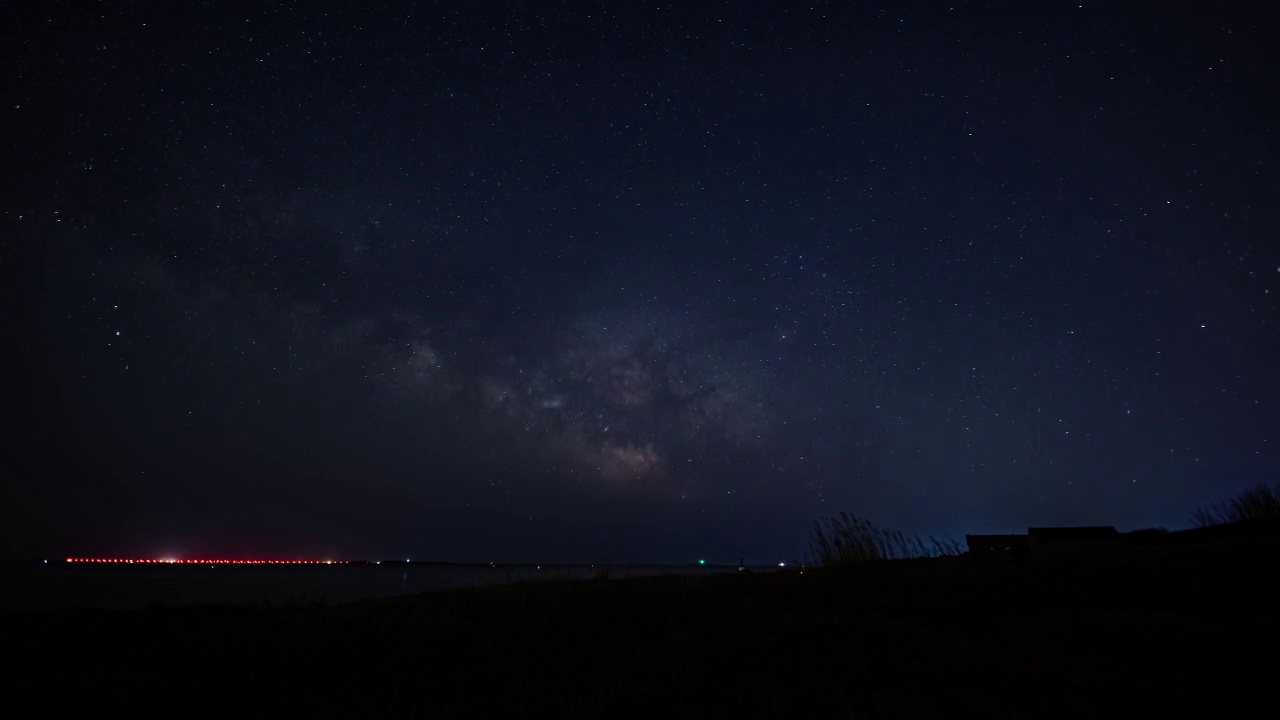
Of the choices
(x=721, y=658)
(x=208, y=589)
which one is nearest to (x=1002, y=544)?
(x=721, y=658)

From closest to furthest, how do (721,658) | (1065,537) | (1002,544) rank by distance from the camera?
(721,658) < (1065,537) < (1002,544)

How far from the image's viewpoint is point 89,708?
4.41 m

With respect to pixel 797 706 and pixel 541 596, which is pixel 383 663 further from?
pixel 541 596

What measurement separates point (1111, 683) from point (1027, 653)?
3.33 feet

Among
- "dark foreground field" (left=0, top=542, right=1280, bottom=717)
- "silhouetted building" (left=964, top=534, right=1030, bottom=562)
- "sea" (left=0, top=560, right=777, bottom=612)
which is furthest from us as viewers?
"silhouetted building" (left=964, top=534, right=1030, bottom=562)

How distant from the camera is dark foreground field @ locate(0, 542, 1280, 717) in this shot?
403 centimetres

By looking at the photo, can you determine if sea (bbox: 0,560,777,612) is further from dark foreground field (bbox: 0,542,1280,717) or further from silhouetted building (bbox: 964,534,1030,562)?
silhouetted building (bbox: 964,534,1030,562)

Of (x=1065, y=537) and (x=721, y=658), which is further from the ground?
(x=1065, y=537)

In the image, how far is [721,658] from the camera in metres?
5.61

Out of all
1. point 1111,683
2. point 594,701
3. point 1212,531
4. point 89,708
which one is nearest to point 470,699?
point 594,701

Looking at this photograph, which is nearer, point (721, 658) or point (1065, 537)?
point (721, 658)

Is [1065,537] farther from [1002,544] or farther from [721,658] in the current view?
[721,658]

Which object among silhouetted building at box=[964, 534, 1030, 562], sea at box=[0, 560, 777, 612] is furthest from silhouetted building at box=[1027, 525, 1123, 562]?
sea at box=[0, 560, 777, 612]

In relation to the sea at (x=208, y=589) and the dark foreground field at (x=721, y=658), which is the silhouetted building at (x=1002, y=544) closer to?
the sea at (x=208, y=589)
